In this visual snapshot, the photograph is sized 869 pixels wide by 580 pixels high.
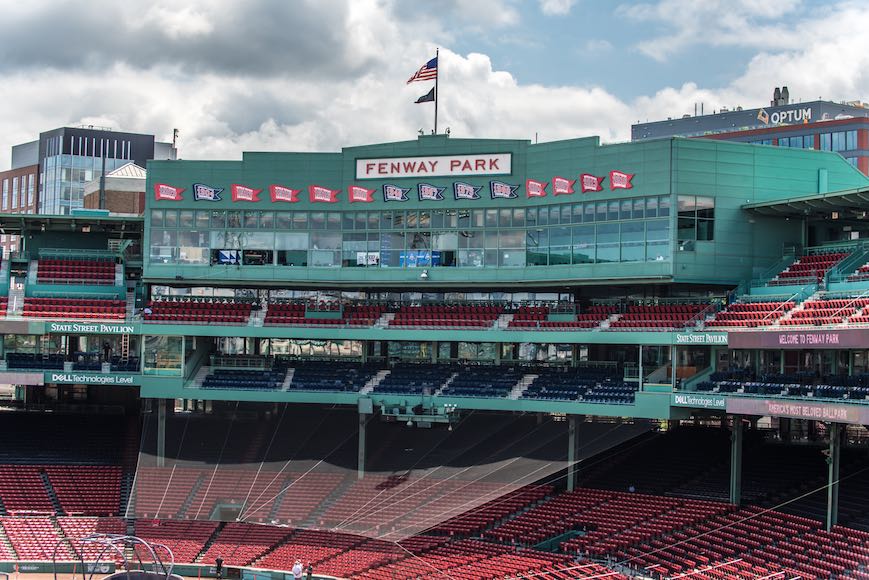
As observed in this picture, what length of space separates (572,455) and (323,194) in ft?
61.6

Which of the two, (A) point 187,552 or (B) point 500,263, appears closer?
(A) point 187,552

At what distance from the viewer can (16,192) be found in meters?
141

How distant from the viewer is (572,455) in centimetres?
4972

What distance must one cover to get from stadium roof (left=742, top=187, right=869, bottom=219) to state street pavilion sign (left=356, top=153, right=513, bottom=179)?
1201 cm

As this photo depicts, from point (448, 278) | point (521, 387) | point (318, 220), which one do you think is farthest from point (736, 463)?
point (318, 220)

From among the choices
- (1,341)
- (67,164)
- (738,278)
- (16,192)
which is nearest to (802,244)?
(738,278)

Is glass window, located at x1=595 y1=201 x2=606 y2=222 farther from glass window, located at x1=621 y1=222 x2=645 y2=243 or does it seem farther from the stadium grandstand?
glass window, located at x1=621 y1=222 x2=645 y2=243

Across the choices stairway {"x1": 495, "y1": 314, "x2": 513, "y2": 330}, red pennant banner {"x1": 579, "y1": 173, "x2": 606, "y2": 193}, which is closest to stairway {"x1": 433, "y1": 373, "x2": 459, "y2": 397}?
stairway {"x1": 495, "y1": 314, "x2": 513, "y2": 330}

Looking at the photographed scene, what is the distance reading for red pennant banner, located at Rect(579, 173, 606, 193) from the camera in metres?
53.2

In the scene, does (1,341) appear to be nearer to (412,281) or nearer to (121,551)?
(121,551)

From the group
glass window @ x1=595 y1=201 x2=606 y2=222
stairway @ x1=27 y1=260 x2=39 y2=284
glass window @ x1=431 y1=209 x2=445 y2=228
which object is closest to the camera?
glass window @ x1=595 y1=201 x2=606 y2=222

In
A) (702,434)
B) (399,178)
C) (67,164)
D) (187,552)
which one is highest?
(67,164)

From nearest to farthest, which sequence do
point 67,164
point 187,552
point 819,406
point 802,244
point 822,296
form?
point 819,406 → point 822,296 → point 187,552 → point 802,244 → point 67,164

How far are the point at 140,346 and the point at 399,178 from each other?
15.6m
